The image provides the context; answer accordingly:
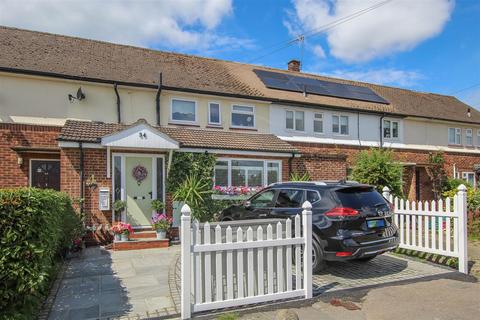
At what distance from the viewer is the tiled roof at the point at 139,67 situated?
40.9 feet

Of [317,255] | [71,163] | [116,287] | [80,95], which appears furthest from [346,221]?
[80,95]

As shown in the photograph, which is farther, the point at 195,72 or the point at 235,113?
the point at 195,72

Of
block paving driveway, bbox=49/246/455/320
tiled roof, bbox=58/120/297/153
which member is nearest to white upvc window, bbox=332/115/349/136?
tiled roof, bbox=58/120/297/153

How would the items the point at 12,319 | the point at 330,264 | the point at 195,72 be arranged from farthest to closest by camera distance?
the point at 195,72, the point at 330,264, the point at 12,319

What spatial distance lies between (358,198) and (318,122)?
32.8ft

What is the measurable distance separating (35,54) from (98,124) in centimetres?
388

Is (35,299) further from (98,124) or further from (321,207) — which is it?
(98,124)

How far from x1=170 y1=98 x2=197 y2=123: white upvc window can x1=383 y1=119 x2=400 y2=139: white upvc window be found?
9.77 metres

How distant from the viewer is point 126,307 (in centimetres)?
498

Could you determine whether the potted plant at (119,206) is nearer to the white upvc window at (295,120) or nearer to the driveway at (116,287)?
the driveway at (116,287)

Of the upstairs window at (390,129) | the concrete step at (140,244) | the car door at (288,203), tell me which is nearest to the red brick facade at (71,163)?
the concrete step at (140,244)

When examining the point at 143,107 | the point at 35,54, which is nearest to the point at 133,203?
the point at 143,107

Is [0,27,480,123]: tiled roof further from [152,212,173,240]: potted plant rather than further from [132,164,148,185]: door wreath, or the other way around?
[152,212,173,240]: potted plant

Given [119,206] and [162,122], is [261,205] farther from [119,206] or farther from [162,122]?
[162,122]
